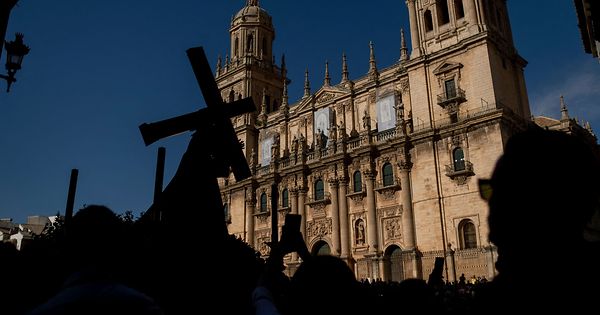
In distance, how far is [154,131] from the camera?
5129mm

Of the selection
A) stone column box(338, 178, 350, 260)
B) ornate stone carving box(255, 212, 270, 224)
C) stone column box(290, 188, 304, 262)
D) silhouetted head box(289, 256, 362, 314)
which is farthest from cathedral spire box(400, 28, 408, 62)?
silhouetted head box(289, 256, 362, 314)

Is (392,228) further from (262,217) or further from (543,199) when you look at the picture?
(543,199)

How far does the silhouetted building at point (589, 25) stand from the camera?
13.3 m

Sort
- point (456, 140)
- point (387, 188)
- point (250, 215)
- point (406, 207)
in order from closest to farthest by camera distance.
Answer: point (456, 140) < point (406, 207) < point (387, 188) < point (250, 215)

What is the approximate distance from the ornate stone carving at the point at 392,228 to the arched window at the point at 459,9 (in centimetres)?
1404

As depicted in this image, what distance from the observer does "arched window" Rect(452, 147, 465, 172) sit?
83.6ft

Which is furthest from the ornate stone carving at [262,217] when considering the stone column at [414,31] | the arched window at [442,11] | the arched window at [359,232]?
the arched window at [442,11]

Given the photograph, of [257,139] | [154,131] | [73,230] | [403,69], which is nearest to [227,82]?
[257,139]

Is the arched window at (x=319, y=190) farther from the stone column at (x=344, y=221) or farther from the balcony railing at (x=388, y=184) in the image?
the balcony railing at (x=388, y=184)

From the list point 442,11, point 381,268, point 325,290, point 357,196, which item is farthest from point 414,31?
point 325,290

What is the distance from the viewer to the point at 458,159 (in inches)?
1016

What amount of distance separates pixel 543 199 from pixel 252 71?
40060mm

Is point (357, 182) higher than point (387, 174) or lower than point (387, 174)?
lower

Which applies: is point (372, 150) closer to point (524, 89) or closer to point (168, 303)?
point (524, 89)
